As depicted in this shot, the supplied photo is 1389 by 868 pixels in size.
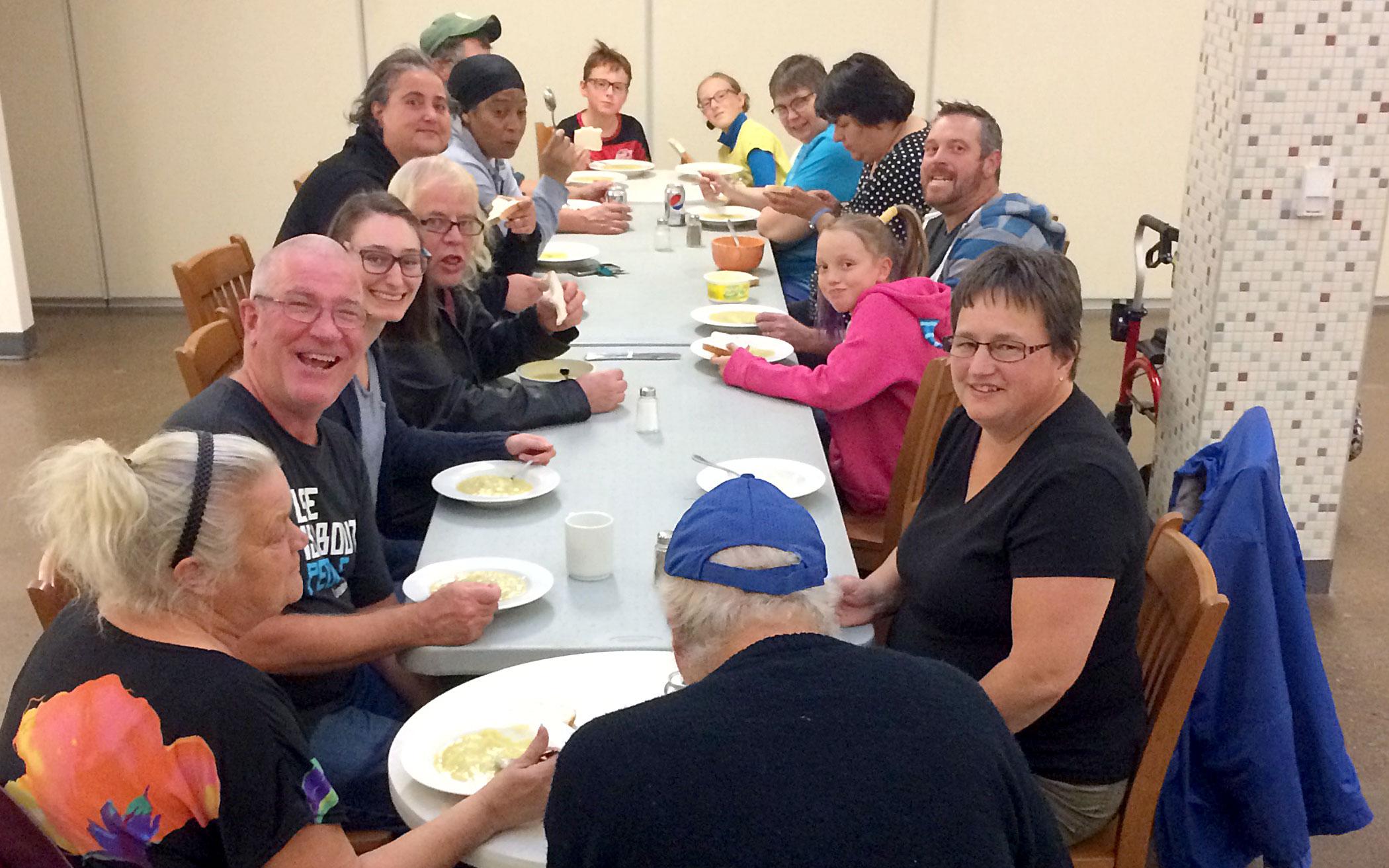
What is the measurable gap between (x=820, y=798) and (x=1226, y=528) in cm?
138

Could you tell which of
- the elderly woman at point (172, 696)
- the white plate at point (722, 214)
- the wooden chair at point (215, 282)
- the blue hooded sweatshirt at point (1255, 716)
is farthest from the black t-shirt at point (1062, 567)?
the white plate at point (722, 214)

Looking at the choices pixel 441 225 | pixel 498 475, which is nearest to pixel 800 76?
pixel 441 225

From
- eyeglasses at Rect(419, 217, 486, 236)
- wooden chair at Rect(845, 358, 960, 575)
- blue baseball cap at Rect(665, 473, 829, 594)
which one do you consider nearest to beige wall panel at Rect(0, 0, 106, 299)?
eyeglasses at Rect(419, 217, 486, 236)

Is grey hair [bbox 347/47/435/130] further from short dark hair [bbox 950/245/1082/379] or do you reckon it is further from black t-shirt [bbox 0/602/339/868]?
black t-shirt [bbox 0/602/339/868]

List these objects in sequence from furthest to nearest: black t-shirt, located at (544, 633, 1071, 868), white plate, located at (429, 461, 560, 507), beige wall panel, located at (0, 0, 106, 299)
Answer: beige wall panel, located at (0, 0, 106, 299) → white plate, located at (429, 461, 560, 507) → black t-shirt, located at (544, 633, 1071, 868)

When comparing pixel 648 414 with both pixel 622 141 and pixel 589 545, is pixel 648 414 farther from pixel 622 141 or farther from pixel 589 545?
pixel 622 141

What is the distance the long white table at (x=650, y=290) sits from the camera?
3.62 meters

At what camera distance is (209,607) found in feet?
4.87

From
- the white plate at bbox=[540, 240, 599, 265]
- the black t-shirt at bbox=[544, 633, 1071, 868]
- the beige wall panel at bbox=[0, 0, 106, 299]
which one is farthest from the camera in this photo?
the beige wall panel at bbox=[0, 0, 106, 299]

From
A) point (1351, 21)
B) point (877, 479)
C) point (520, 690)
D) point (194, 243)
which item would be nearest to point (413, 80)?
point (877, 479)

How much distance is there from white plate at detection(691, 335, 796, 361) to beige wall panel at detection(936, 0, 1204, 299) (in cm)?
381

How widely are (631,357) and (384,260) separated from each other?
98cm

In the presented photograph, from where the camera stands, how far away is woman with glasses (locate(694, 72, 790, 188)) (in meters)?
5.93

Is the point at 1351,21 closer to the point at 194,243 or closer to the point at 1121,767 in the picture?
the point at 1121,767
